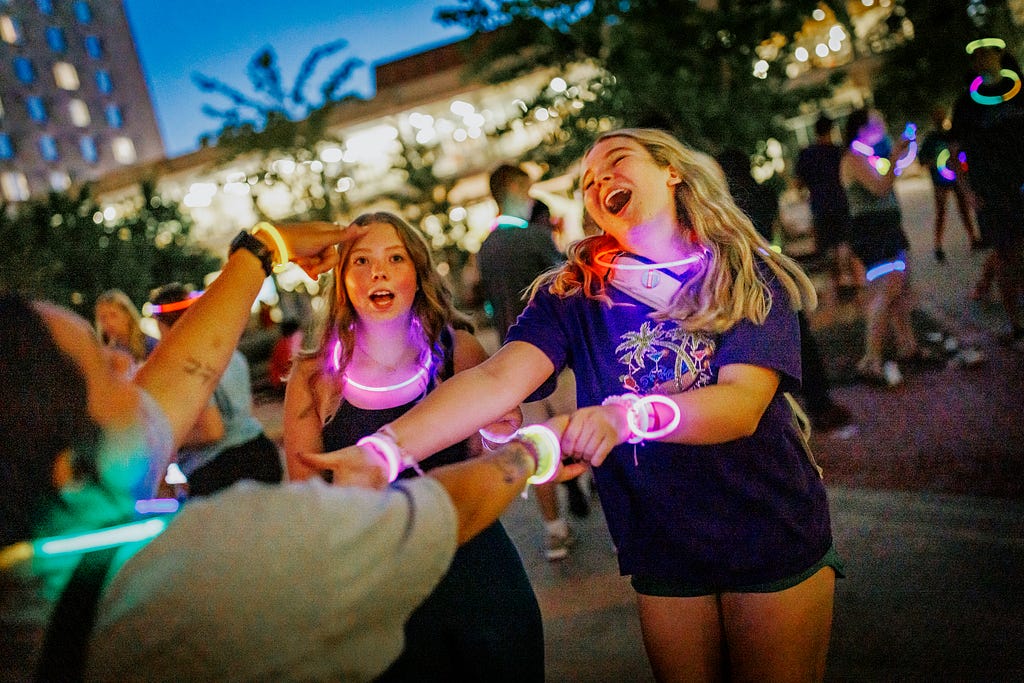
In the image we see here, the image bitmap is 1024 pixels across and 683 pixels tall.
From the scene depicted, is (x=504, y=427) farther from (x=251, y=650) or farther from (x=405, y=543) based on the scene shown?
(x=251, y=650)

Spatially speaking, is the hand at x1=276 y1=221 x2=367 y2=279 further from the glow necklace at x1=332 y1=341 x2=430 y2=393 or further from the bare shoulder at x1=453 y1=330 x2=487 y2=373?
the bare shoulder at x1=453 y1=330 x2=487 y2=373

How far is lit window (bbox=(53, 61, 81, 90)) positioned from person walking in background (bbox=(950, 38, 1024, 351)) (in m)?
66.2

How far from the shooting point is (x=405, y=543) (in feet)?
3.82

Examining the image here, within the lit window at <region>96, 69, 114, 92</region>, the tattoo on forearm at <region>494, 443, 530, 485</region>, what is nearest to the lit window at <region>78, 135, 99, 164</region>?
the lit window at <region>96, 69, 114, 92</region>

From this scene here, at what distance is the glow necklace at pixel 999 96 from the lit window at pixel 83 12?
70401 millimetres

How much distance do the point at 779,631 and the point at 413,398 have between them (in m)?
1.45

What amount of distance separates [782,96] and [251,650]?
969cm

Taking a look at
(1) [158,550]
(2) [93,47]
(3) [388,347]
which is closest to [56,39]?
(2) [93,47]

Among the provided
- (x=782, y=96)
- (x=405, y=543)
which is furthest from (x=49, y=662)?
(x=782, y=96)

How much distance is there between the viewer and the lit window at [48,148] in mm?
54406

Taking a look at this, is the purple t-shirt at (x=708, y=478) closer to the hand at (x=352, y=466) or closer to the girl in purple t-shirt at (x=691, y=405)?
the girl in purple t-shirt at (x=691, y=405)

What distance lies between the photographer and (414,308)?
306cm

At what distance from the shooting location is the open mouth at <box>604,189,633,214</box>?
2.24 metres

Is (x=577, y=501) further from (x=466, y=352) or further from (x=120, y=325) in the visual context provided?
(x=120, y=325)
